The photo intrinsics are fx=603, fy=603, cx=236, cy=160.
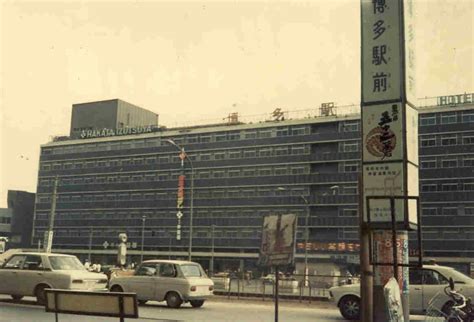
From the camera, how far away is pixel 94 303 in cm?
877

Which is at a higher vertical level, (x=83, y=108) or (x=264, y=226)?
(x=83, y=108)

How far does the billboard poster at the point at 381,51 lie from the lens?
33.2ft

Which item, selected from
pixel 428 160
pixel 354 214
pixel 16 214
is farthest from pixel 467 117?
pixel 16 214

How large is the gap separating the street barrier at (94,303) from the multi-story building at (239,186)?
69842 millimetres

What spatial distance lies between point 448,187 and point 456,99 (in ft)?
38.7

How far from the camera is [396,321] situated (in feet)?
24.7

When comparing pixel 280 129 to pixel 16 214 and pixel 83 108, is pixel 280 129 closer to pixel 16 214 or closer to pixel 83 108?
pixel 83 108

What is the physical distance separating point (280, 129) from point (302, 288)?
64.3 metres

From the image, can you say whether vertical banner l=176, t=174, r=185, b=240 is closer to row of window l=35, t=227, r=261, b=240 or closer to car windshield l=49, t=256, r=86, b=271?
row of window l=35, t=227, r=261, b=240

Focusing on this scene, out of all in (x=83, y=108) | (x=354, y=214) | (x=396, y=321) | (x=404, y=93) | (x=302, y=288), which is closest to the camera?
(x=396, y=321)

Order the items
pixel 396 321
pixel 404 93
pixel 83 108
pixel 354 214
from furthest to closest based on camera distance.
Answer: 1. pixel 83 108
2. pixel 354 214
3. pixel 404 93
4. pixel 396 321

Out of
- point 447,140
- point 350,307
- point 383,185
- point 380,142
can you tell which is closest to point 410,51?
point 380,142

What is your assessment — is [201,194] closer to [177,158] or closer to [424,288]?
[177,158]

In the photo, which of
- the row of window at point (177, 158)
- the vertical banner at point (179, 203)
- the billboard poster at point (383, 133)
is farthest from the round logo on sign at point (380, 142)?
the vertical banner at point (179, 203)
